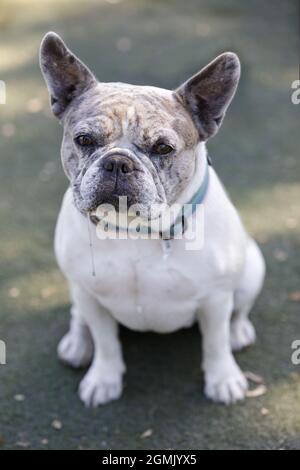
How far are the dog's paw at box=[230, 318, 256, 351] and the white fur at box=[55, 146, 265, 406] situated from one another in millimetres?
109

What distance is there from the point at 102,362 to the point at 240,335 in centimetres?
63

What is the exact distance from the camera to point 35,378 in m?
2.95

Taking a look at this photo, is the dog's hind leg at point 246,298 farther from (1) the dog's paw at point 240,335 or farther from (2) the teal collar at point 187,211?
(2) the teal collar at point 187,211

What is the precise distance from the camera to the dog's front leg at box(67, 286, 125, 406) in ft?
8.95

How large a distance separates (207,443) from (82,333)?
2.45ft

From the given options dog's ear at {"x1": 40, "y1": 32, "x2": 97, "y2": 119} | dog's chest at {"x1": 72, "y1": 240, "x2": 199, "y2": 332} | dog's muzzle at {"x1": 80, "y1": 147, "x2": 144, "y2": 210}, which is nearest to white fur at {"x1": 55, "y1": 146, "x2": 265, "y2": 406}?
dog's chest at {"x1": 72, "y1": 240, "x2": 199, "y2": 332}

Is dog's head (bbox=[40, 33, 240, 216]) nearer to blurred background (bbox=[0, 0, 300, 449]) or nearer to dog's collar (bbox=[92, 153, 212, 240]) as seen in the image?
dog's collar (bbox=[92, 153, 212, 240])

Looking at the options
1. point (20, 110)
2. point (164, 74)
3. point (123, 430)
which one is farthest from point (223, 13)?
point (123, 430)

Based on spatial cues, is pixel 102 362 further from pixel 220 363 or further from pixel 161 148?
pixel 161 148

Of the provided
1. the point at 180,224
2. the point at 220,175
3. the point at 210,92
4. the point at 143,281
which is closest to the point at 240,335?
the point at 143,281

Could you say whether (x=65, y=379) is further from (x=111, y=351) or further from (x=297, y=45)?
(x=297, y=45)

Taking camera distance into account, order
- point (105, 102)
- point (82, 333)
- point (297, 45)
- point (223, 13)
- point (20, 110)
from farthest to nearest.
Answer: point (223, 13), point (297, 45), point (20, 110), point (82, 333), point (105, 102)

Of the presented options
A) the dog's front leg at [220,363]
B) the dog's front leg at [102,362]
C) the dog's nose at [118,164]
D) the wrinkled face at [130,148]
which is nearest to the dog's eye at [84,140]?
the wrinkled face at [130,148]

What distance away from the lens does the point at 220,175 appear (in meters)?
4.14
